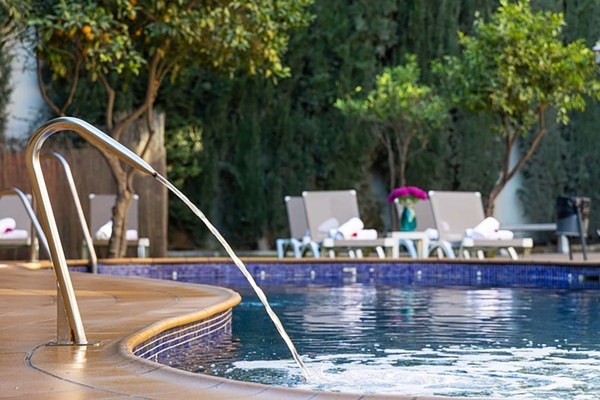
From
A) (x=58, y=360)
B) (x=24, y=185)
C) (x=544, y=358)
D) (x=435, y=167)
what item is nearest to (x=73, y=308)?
(x=58, y=360)

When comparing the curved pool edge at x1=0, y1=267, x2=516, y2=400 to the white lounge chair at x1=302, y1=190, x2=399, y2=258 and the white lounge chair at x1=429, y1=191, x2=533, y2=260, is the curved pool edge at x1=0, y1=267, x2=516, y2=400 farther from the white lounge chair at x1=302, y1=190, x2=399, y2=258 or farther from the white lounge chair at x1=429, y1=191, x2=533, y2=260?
the white lounge chair at x1=429, y1=191, x2=533, y2=260

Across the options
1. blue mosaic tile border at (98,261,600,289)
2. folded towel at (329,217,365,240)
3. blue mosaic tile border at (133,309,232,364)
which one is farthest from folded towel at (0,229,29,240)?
blue mosaic tile border at (133,309,232,364)

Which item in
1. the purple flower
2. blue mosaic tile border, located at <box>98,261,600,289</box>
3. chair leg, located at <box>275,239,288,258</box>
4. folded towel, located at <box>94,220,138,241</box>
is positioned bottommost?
blue mosaic tile border, located at <box>98,261,600,289</box>

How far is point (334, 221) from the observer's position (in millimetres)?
13383

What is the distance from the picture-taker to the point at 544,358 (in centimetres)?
514

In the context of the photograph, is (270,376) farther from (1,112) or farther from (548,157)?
(548,157)

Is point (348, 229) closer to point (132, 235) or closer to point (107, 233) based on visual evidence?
point (132, 235)

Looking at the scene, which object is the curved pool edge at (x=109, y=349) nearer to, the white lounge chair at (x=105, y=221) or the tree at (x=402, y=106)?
the white lounge chair at (x=105, y=221)

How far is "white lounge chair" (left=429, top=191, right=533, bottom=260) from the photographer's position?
1252 centimetres

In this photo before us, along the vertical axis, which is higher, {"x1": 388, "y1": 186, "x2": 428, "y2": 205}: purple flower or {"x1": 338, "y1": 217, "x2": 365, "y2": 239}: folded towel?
{"x1": 388, "y1": 186, "x2": 428, "y2": 205}: purple flower

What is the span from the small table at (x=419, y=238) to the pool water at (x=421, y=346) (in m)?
3.92

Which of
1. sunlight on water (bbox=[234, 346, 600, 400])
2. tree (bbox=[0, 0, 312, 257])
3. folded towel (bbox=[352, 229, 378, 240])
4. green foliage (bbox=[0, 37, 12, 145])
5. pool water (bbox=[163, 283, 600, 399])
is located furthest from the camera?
green foliage (bbox=[0, 37, 12, 145])

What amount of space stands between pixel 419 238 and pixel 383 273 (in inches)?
59.7

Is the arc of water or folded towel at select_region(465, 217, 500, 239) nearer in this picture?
the arc of water
